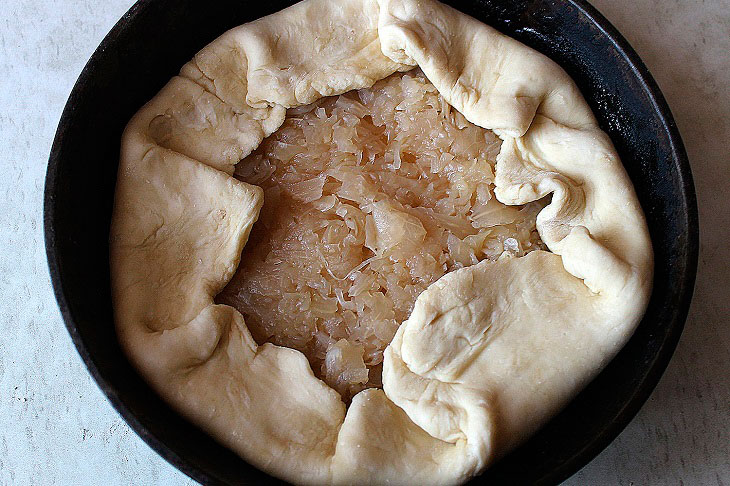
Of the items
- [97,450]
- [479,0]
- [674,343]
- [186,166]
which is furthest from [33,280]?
[674,343]

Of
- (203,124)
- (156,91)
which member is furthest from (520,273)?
(156,91)

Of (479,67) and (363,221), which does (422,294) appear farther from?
(479,67)

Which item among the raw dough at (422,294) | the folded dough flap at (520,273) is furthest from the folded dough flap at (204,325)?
the folded dough flap at (520,273)

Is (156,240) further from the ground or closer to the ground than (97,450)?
further from the ground

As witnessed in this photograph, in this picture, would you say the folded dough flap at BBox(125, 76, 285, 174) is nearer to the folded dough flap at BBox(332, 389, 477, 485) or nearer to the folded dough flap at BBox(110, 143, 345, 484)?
the folded dough flap at BBox(110, 143, 345, 484)

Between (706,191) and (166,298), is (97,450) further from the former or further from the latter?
(706,191)

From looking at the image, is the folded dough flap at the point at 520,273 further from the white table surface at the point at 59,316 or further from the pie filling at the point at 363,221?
the white table surface at the point at 59,316

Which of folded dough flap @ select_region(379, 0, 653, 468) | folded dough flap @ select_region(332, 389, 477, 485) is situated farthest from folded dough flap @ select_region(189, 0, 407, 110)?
folded dough flap @ select_region(332, 389, 477, 485)
